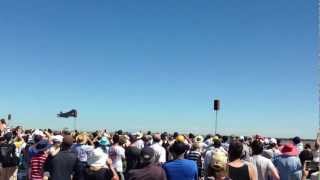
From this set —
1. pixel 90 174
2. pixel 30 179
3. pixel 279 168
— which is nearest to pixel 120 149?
pixel 30 179

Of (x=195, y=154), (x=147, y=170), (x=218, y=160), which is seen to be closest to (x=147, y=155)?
(x=147, y=170)

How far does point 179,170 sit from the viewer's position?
7.74 m

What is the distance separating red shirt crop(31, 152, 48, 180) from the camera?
34.8ft

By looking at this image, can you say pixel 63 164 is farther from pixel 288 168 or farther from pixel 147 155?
pixel 288 168

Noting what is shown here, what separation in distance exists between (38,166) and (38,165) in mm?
20

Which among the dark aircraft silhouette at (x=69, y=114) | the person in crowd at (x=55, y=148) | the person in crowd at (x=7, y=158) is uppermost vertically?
the dark aircraft silhouette at (x=69, y=114)

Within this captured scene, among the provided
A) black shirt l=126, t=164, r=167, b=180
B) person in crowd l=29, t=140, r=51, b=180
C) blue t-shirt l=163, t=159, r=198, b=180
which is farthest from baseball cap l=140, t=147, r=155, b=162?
person in crowd l=29, t=140, r=51, b=180

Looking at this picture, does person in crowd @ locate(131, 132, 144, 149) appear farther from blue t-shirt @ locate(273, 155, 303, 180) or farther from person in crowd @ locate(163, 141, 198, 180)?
person in crowd @ locate(163, 141, 198, 180)

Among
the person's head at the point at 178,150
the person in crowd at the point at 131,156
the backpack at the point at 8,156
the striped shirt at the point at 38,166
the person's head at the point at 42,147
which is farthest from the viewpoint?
the backpack at the point at 8,156

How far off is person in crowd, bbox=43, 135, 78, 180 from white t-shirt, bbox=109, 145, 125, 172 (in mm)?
3555

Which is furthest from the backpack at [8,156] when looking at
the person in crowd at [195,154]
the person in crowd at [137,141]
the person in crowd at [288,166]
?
the person in crowd at [288,166]

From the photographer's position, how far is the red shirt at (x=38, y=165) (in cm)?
1059

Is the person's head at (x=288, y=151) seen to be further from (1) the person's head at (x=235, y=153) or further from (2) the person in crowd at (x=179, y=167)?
(1) the person's head at (x=235, y=153)

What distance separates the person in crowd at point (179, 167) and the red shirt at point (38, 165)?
12.4 ft
